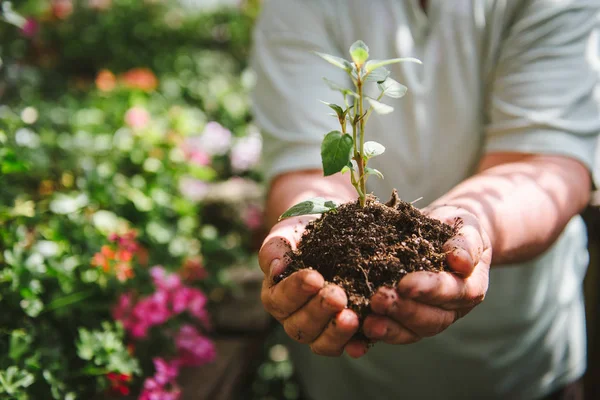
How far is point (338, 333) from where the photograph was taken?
854 millimetres

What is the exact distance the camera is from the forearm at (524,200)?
3.62 ft

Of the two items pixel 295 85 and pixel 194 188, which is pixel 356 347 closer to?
pixel 295 85

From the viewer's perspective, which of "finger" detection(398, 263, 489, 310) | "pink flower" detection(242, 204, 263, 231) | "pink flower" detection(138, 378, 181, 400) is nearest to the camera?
"finger" detection(398, 263, 489, 310)

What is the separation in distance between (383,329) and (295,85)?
0.89m

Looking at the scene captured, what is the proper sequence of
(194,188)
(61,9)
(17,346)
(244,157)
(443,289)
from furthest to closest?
1. (61,9)
2. (244,157)
3. (194,188)
4. (17,346)
5. (443,289)

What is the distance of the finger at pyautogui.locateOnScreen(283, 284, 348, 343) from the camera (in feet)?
2.73

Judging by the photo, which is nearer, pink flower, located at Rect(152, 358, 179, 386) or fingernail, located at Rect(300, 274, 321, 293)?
fingernail, located at Rect(300, 274, 321, 293)

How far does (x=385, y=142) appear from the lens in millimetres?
1506

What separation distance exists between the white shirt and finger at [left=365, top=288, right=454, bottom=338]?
653 millimetres

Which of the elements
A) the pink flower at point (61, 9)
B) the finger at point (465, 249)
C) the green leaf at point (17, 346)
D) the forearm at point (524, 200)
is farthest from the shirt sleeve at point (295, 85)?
the pink flower at point (61, 9)

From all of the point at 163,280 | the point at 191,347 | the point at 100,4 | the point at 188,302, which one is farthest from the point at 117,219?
the point at 100,4

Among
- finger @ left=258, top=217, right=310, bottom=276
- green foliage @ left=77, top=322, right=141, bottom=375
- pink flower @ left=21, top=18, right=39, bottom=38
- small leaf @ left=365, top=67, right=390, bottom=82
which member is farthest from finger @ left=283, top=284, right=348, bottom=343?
pink flower @ left=21, top=18, right=39, bottom=38

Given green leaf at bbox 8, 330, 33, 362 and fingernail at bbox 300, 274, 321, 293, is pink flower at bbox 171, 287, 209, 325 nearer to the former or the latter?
green leaf at bbox 8, 330, 33, 362

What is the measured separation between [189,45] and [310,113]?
11.1 ft
